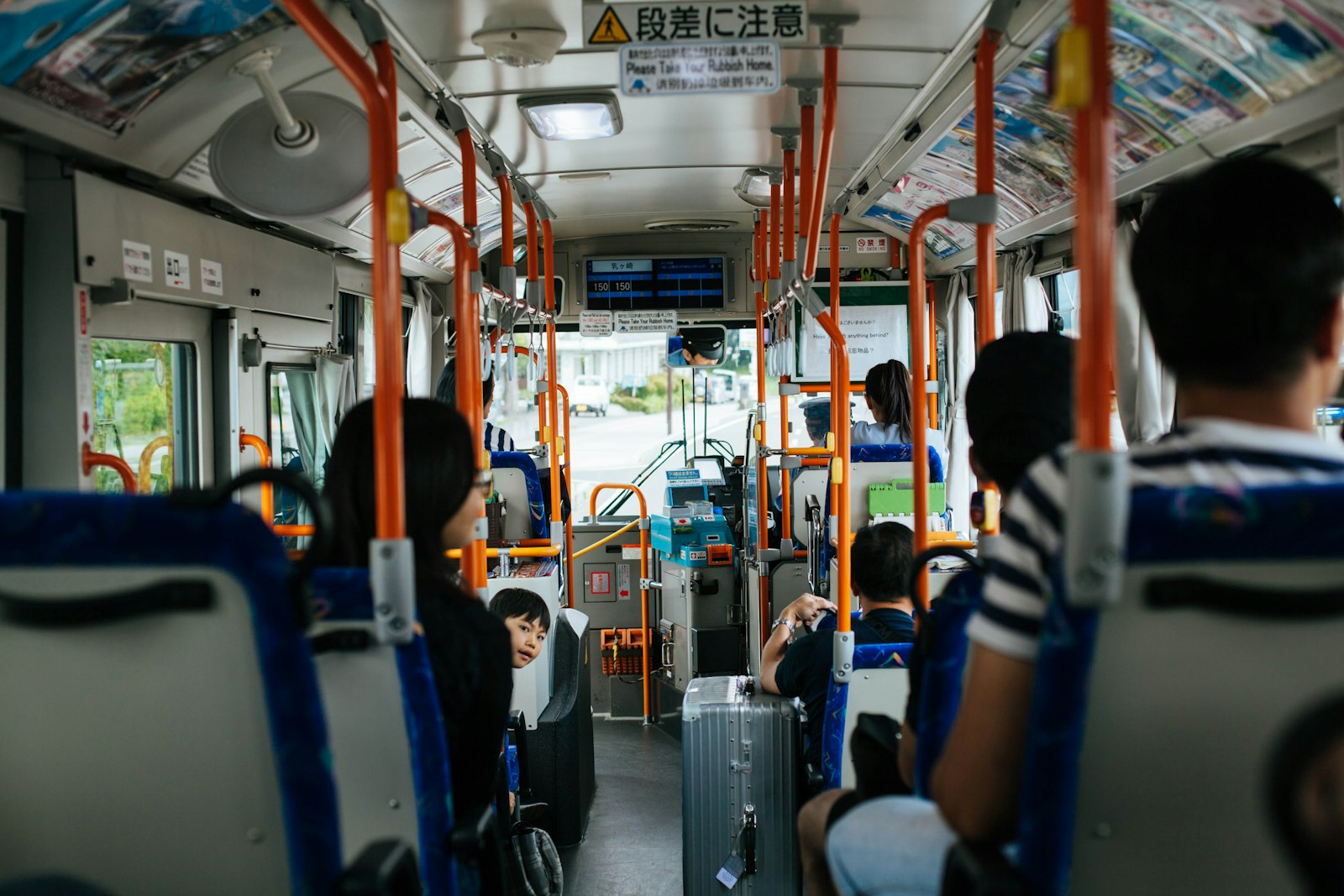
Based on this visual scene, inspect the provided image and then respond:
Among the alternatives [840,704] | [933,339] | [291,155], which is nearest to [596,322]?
[933,339]

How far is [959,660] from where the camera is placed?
5.93 feet

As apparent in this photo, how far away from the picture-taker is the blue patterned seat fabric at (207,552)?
136cm

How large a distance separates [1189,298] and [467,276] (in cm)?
206

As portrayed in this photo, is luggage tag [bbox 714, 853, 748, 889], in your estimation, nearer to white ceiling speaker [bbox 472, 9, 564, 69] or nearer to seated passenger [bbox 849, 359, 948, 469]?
seated passenger [bbox 849, 359, 948, 469]

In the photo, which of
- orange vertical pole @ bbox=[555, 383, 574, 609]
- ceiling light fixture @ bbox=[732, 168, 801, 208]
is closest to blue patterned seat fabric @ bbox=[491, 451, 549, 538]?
orange vertical pole @ bbox=[555, 383, 574, 609]

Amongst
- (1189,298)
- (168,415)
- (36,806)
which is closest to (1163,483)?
(1189,298)

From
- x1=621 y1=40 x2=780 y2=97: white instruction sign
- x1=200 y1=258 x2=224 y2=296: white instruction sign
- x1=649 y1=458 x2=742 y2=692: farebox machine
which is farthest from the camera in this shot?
x1=649 y1=458 x2=742 y2=692: farebox machine

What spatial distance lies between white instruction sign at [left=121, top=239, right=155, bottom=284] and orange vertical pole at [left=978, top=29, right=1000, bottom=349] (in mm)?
2807

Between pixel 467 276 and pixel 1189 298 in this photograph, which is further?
pixel 467 276

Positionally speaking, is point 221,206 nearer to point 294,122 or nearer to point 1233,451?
point 294,122

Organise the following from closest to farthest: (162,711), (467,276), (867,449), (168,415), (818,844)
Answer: (162,711)
(818,844)
(467,276)
(168,415)
(867,449)

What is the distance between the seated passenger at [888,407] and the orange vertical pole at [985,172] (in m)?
3.30

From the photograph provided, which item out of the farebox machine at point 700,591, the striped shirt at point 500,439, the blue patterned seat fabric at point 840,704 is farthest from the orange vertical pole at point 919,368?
the striped shirt at point 500,439

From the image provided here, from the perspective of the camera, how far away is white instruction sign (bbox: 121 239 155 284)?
3.46 m
